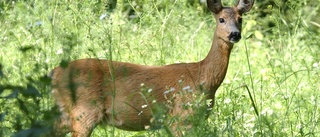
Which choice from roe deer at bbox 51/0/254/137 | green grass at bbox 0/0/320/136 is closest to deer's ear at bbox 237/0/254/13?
roe deer at bbox 51/0/254/137

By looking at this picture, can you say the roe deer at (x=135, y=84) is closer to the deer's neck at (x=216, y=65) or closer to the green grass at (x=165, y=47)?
the deer's neck at (x=216, y=65)

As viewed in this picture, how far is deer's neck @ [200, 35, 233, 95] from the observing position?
21.9ft

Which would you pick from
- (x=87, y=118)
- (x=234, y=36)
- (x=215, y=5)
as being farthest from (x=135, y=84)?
(x=215, y=5)

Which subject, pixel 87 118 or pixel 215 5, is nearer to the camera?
pixel 87 118

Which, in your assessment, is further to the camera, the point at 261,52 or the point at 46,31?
the point at 261,52

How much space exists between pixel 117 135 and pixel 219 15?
1207 mm

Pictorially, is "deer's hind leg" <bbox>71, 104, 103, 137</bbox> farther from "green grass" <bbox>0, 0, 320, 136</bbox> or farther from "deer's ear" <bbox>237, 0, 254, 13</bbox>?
"deer's ear" <bbox>237, 0, 254, 13</bbox>

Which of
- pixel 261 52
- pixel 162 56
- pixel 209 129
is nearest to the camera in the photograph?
pixel 209 129

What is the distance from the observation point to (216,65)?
266 inches

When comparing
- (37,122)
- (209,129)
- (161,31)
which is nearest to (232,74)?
(161,31)

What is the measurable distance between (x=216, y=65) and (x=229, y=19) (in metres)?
0.38

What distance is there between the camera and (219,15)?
6961 millimetres

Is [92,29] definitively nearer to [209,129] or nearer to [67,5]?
[67,5]

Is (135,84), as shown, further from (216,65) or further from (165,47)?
(165,47)
